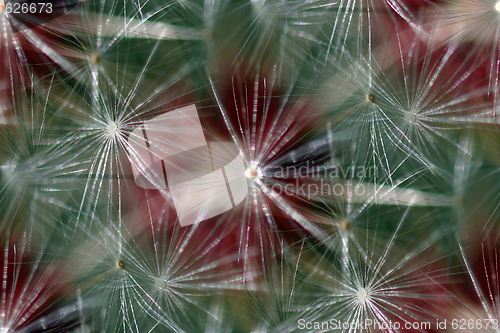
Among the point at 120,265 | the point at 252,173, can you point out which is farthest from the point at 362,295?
the point at 120,265

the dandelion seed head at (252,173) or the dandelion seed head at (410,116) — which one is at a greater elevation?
the dandelion seed head at (410,116)

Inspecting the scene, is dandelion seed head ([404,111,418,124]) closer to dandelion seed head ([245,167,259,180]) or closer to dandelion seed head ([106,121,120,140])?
dandelion seed head ([245,167,259,180])

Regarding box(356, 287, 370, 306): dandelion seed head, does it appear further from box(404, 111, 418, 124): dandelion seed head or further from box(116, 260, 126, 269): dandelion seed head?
box(116, 260, 126, 269): dandelion seed head

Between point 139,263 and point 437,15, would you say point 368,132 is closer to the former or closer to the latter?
point 437,15

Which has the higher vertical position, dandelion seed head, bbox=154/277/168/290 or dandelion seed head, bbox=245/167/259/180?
dandelion seed head, bbox=245/167/259/180

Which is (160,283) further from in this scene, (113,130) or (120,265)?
(113,130)

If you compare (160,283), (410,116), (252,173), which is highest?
(410,116)

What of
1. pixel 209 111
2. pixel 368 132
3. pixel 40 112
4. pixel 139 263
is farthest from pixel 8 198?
pixel 368 132

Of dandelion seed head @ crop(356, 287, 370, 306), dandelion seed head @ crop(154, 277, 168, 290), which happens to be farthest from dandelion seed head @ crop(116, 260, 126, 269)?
dandelion seed head @ crop(356, 287, 370, 306)

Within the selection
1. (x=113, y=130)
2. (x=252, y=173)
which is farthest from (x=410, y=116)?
(x=113, y=130)

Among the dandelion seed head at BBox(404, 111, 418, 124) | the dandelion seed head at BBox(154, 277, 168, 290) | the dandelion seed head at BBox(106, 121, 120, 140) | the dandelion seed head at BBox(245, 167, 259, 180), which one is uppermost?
the dandelion seed head at BBox(404, 111, 418, 124)

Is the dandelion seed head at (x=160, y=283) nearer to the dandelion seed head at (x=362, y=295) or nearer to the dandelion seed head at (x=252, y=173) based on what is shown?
the dandelion seed head at (x=252, y=173)

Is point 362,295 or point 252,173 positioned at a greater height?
A: point 252,173

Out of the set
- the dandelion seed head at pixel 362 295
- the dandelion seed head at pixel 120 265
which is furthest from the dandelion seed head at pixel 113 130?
the dandelion seed head at pixel 362 295
